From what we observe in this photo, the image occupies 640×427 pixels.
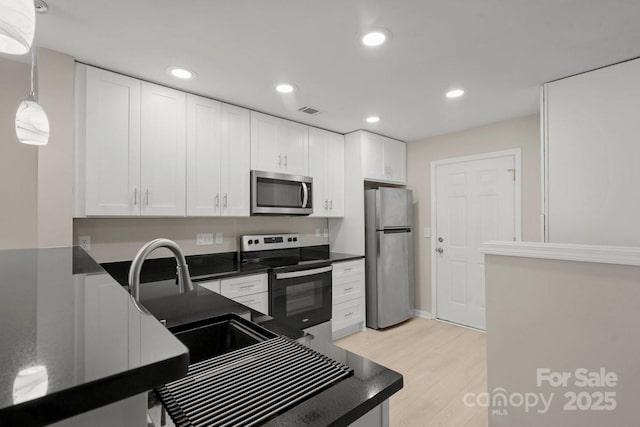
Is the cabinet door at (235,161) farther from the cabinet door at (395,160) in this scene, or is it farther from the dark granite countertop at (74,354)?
the dark granite countertop at (74,354)

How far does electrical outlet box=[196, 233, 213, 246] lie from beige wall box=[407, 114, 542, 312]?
2.64 m

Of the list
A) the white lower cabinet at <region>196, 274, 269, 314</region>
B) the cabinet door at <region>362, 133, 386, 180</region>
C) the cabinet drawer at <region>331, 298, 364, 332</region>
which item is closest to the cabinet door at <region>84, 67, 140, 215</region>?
the white lower cabinet at <region>196, 274, 269, 314</region>

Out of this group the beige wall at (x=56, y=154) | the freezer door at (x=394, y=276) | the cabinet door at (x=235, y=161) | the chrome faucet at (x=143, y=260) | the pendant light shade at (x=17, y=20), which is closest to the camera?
the pendant light shade at (x=17, y=20)

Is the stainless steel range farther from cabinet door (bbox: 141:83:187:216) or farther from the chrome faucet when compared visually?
the chrome faucet

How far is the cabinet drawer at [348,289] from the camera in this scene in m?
3.38

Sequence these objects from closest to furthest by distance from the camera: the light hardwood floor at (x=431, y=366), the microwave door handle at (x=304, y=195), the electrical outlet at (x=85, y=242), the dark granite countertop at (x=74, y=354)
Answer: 1. the dark granite countertop at (x=74, y=354)
2. the light hardwood floor at (x=431, y=366)
3. the electrical outlet at (x=85, y=242)
4. the microwave door handle at (x=304, y=195)

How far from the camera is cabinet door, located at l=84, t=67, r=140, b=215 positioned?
6.93ft

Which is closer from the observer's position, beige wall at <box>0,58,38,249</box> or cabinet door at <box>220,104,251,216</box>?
beige wall at <box>0,58,38,249</box>

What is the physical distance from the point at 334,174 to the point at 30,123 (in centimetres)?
276

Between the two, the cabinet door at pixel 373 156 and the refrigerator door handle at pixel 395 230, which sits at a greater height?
the cabinet door at pixel 373 156

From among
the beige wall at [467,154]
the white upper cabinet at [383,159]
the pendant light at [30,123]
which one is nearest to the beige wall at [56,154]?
the pendant light at [30,123]

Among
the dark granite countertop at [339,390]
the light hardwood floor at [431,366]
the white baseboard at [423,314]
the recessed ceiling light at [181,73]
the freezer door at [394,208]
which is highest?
the recessed ceiling light at [181,73]

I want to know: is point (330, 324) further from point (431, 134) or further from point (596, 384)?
point (431, 134)

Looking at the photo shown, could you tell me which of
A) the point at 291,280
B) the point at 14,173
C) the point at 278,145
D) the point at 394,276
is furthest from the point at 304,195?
the point at 14,173
